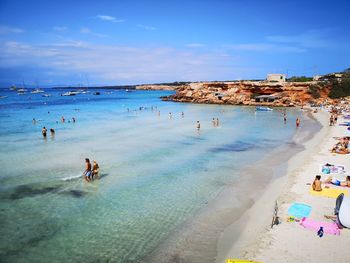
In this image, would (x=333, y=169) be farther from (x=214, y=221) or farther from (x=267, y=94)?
(x=267, y=94)

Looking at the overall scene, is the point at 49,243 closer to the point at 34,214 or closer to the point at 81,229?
the point at 81,229

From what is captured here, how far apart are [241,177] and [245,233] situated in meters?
7.06

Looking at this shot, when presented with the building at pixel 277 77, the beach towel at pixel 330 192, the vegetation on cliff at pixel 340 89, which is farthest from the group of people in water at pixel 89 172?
the building at pixel 277 77

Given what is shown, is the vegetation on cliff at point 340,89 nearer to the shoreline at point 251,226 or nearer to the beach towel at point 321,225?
the shoreline at point 251,226

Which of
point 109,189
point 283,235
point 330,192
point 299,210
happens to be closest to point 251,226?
point 283,235

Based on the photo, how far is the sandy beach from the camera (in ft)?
30.1

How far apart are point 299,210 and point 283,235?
2383mm

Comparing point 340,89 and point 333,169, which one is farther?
point 340,89

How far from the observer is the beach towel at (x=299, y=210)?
39.0 feet

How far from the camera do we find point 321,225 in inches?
434

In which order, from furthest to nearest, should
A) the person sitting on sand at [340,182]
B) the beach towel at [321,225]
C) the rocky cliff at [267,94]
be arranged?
the rocky cliff at [267,94] → the person sitting on sand at [340,182] → the beach towel at [321,225]

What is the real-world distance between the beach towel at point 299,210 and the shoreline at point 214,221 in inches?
41.0

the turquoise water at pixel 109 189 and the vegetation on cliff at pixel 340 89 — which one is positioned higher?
the vegetation on cliff at pixel 340 89

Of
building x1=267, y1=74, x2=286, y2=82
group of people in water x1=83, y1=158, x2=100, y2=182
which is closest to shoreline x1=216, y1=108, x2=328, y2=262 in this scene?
group of people in water x1=83, y1=158, x2=100, y2=182
